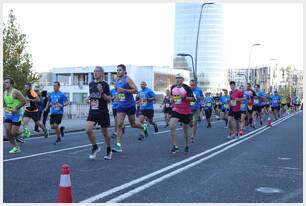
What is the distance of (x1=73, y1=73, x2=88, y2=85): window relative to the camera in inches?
3354

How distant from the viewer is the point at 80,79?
86.1 meters

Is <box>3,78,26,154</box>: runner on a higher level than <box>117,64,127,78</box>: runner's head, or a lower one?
lower

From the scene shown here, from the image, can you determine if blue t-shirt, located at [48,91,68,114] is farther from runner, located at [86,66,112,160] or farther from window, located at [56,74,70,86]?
window, located at [56,74,70,86]

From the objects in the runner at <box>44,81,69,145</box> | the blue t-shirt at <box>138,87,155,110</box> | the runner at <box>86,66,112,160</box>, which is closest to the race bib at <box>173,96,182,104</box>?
the runner at <box>86,66,112,160</box>

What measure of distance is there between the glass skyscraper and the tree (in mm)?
67069

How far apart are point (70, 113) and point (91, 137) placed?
1737 centimetres

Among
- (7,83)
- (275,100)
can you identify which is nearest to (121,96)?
(7,83)

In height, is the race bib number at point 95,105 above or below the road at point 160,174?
above

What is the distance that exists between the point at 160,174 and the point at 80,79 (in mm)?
79893

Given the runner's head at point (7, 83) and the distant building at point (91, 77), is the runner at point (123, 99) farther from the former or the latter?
the distant building at point (91, 77)

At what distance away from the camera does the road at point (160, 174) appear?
19.8 feet

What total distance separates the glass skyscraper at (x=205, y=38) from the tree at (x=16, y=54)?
67.1 meters

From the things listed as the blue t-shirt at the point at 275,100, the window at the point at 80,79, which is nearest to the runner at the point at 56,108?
the blue t-shirt at the point at 275,100

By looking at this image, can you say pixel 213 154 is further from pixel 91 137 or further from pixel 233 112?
pixel 233 112
